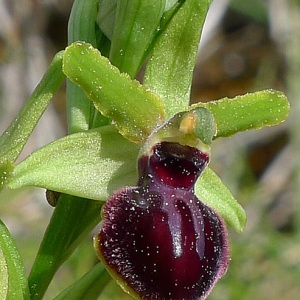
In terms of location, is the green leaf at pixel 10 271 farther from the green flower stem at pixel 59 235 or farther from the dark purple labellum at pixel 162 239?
the dark purple labellum at pixel 162 239

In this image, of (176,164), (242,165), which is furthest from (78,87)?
(242,165)

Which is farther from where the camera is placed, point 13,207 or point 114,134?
point 13,207

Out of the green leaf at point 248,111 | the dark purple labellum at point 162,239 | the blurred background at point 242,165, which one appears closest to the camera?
the dark purple labellum at point 162,239

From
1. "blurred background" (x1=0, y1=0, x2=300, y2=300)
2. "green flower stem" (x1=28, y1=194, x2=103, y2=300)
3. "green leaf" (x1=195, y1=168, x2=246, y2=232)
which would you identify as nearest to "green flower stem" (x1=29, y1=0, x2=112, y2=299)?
"green flower stem" (x1=28, y1=194, x2=103, y2=300)

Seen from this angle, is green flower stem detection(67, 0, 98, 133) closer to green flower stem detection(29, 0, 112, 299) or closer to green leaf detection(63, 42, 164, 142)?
green flower stem detection(29, 0, 112, 299)

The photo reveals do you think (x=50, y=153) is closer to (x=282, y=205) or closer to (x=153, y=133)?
(x=153, y=133)

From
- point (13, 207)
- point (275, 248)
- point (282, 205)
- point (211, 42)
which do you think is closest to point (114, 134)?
point (275, 248)

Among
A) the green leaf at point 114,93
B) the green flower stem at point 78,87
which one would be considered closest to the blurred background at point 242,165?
the green flower stem at point 78,87
